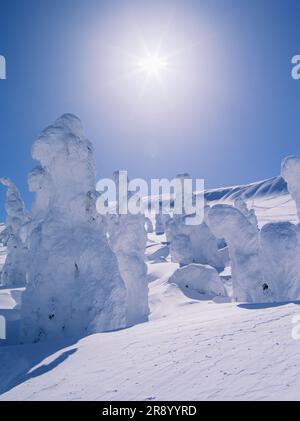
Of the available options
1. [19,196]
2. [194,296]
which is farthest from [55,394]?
[19,196]

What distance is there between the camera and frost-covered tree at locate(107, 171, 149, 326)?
72.3 feet

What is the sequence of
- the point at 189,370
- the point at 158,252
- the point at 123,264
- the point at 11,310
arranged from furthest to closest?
the point at 158,252 < the point at 123,264 < the point at 11,310 < the point at 189,370

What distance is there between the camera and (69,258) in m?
14.9

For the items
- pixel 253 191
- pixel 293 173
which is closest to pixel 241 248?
pixel 293 173

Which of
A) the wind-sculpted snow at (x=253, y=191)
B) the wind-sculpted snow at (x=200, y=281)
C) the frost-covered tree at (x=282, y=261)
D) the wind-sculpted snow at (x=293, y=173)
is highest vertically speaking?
the wind-sculpted snow at (x=253, y=191)

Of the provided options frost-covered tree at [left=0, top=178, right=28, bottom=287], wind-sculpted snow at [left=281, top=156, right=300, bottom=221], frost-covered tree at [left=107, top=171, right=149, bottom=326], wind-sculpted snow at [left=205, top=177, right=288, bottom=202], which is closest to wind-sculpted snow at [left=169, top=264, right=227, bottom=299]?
frost-covered tree at [left=107, top=171, right=149, bottom=326]

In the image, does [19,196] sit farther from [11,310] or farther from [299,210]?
[299,210]

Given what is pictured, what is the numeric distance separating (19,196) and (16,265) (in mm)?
8826

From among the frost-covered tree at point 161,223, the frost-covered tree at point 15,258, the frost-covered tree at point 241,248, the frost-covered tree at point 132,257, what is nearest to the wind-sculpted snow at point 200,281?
the frost-covered tree at point 132,257

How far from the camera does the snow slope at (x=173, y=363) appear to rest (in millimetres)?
5799

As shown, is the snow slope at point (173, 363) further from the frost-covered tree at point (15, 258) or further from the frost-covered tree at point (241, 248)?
the frost-covered tree at point (15, 258)

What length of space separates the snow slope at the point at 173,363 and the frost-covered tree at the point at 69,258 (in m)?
3.00

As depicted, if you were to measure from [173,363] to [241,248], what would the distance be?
13.5m
